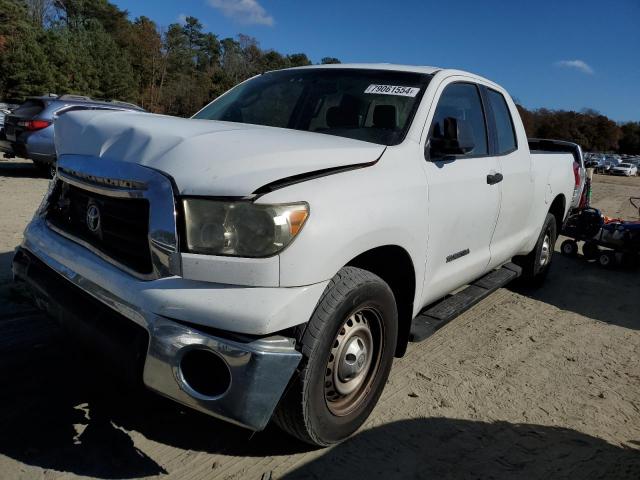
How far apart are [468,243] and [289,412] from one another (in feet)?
6.01

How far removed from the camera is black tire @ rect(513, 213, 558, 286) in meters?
5.48

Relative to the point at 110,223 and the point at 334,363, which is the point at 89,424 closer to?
the point at 110,223

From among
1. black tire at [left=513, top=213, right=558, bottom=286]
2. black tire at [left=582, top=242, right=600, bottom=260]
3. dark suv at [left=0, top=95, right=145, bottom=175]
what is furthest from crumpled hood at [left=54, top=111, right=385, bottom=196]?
dark suv at [left=0, top=95, right=145, bottom=175]

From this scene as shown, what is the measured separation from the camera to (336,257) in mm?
2303

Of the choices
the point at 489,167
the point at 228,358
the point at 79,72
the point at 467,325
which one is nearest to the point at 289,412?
the point at 228,358

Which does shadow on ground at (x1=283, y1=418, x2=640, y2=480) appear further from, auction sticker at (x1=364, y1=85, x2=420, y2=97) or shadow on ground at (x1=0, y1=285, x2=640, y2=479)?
auction sticker at (x1=364, y1=85, x2=420, y2=97)

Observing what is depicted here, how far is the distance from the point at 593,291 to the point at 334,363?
4.85m

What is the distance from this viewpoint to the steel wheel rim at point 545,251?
5.77 metres

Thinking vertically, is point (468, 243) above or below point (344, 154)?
below

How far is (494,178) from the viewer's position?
3.78 m

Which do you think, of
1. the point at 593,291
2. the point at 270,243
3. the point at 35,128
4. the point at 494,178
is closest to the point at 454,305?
the point at 494,178

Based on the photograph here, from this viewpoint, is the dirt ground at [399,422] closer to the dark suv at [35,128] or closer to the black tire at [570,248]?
the black tire at [570,248]

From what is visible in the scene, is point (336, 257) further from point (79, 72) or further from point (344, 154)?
point (79, 72)

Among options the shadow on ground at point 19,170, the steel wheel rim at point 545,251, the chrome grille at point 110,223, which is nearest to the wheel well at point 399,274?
the chrome grille at point 110,223
